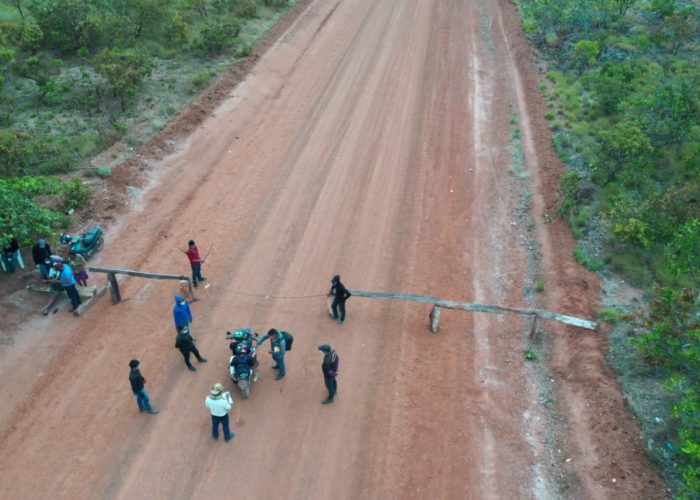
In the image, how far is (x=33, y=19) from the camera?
2755 cm

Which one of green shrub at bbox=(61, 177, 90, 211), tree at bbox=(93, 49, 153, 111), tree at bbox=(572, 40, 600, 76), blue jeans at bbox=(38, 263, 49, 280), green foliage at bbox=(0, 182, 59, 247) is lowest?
blue jeans at bbox=(38, 263, 49, 280)

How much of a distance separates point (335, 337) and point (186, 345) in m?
3.55

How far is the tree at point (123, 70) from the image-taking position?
73.5 feet

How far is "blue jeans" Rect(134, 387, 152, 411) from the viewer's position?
37.9ft

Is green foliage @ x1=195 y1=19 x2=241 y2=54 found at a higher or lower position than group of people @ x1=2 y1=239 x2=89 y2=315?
higher

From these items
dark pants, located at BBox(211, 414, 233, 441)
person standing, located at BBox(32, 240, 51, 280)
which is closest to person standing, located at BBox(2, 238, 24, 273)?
person standing, located at BBox(32, 240, 51, 280)

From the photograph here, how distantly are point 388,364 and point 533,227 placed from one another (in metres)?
7.49

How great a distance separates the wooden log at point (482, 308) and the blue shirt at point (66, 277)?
22.4 ft

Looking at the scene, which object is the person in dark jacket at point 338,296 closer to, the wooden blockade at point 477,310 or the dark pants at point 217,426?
the wooden blockade at point 477,310

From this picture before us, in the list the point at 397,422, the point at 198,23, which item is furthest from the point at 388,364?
the point at 198,23

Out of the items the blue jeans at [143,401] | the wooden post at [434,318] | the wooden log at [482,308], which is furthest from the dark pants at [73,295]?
the wooden post at [434,318]

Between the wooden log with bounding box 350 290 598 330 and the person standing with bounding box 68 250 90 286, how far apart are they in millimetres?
6940

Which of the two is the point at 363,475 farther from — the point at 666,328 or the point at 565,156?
the point at 565,156

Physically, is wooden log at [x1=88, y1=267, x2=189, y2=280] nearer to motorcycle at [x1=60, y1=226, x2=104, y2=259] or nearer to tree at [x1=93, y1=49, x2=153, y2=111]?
motorcycle at [x1=60, y1=226, x2=104, y2=259]
